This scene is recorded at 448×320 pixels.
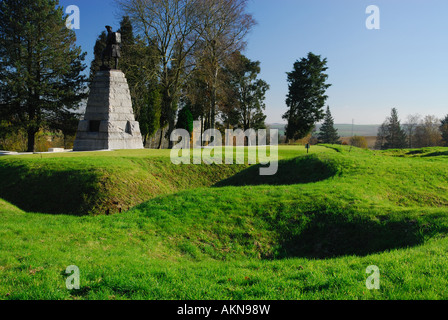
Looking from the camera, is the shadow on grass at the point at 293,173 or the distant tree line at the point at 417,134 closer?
the shadow on grass at the point at 293,173

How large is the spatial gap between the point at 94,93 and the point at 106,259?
19865 mm

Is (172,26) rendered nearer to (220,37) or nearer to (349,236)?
(220,37)

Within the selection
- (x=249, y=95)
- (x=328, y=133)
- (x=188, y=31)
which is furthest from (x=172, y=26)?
(x=328, y=133)

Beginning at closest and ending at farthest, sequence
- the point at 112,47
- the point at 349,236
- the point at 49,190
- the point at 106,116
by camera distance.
Result: 1. the point at 349,236
2. the point at 49,190
3. the point at 106,116
4. the point at 112,47

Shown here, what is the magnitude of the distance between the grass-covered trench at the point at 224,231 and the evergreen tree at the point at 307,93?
101 ft

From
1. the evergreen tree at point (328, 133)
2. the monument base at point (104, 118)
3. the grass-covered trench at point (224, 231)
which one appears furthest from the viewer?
the evergreen tree at point (328, 133)

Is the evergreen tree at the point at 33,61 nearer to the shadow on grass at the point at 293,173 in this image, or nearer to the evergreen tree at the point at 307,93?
the shadow on grass at the point at 293,173

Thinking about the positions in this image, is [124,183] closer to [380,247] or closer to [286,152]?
[380,247]

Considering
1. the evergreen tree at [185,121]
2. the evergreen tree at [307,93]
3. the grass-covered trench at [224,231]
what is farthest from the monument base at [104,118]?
the evergreen tree at [307,93]

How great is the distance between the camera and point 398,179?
13.1 metres

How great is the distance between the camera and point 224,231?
869 cm

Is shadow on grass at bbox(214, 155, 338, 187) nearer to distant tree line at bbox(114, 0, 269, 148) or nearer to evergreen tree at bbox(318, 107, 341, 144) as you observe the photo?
distant tree line at bbox(114, 0, 269, 148)

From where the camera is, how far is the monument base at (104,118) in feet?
74.5

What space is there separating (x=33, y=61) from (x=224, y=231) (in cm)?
2997
